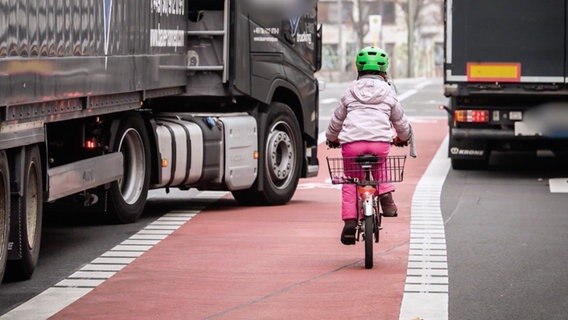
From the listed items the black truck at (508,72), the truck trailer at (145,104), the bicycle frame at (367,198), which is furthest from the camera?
the black truck at (508,72)

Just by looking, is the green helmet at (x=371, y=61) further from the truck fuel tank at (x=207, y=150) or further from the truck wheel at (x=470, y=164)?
the truck wheel at (x=470, y=164)

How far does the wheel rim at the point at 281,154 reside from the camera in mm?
16891

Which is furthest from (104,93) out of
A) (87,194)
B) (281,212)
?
(281,212)

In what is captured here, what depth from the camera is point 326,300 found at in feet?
33.5

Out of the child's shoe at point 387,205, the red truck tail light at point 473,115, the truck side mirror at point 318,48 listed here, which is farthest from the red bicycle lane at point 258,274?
the red truck tail light at point 473,115

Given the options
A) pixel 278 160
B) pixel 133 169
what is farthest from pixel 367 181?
pixel 278 160

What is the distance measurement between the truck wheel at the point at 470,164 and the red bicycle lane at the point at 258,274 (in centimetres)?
537

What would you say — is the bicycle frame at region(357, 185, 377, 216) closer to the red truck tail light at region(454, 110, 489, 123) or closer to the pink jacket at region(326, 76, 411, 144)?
the pink jacket at region(326, 76, 411, 144)

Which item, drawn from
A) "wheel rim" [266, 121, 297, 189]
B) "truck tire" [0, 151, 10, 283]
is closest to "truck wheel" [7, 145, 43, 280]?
"truck tire" [0, 151, 10, 283]

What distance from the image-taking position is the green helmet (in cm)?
1212

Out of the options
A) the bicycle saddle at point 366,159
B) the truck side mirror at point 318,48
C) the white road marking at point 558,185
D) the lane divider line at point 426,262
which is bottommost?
the white road marking at point 558,185

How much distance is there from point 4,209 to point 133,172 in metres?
4.38

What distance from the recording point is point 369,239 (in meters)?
11.5

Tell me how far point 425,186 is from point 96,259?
7.67m
